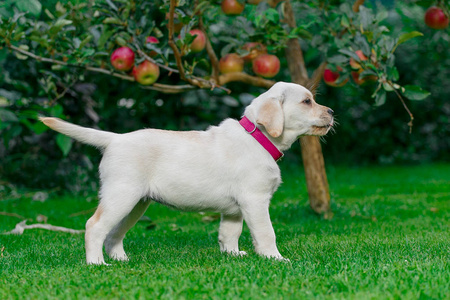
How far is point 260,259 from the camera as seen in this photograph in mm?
3424

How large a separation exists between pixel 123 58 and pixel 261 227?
6.40ft

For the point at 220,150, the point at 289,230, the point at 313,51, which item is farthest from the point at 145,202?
the point at 313,51

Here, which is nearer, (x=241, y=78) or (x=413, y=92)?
(x=413, y=92)

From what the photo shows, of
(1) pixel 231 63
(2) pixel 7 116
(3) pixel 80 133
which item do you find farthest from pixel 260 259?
(2) pixel 7 116

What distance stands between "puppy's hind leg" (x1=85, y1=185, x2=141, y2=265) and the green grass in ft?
0.41

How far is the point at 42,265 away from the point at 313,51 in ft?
12.1

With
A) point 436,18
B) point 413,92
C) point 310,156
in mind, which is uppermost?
point 436,18

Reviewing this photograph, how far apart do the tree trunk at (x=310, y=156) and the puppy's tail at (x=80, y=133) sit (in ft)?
7.85

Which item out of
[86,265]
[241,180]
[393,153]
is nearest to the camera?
[86,265]

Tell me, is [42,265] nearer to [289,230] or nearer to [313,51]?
[289,230]

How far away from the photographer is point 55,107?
587 cm

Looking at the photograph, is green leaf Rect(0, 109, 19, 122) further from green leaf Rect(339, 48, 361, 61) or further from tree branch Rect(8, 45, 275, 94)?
green leaf Rect(339, 48, 361, 61)

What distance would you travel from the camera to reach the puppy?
11.4 ft

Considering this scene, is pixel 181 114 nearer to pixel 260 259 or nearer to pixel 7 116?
pixel 7 116
